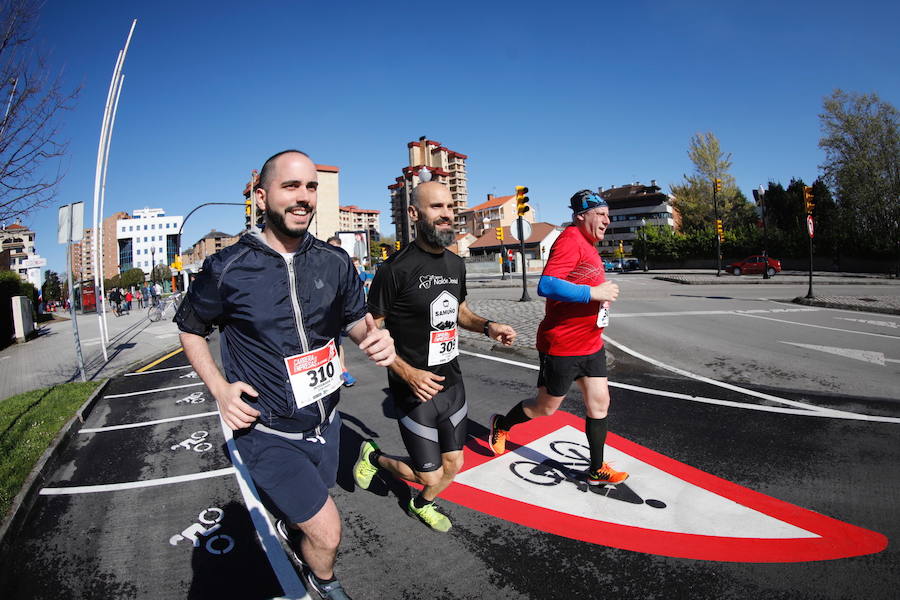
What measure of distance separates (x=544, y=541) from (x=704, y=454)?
1.97m

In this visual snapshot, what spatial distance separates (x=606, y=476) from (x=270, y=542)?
93.9 inches

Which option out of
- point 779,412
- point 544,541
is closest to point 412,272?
point 544,541

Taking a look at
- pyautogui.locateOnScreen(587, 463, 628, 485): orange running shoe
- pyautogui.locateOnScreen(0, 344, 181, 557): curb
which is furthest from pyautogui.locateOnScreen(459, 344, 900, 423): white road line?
pyautogui.locateOnScreen(0, 344, 181, 557): curb

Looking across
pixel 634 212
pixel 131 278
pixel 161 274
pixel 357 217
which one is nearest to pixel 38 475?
pixel 634 212

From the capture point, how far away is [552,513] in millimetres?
3080

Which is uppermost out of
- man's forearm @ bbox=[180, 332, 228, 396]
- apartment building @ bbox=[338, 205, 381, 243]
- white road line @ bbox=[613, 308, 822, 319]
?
apartment building @ bbox=[338, 205, 381, 243]

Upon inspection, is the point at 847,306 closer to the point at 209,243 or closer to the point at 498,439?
the point at 498,439

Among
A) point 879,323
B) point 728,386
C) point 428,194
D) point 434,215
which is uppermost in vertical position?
point 428,194

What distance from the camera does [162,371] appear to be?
9.26 metres

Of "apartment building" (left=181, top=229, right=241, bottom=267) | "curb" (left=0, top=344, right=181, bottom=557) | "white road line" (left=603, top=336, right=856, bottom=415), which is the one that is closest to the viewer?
"curb" (left=0, top=344, right=181, bottom=557)

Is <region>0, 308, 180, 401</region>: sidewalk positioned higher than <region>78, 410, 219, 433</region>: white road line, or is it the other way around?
<region>0, 308, 180, 401</region>: sidewalk

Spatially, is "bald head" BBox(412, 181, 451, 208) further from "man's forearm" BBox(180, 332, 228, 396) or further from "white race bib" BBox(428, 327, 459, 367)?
"man's forearm" BBox(180, 332, 228, 396)

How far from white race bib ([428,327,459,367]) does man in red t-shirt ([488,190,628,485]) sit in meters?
0.81

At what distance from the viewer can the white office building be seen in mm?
131750
